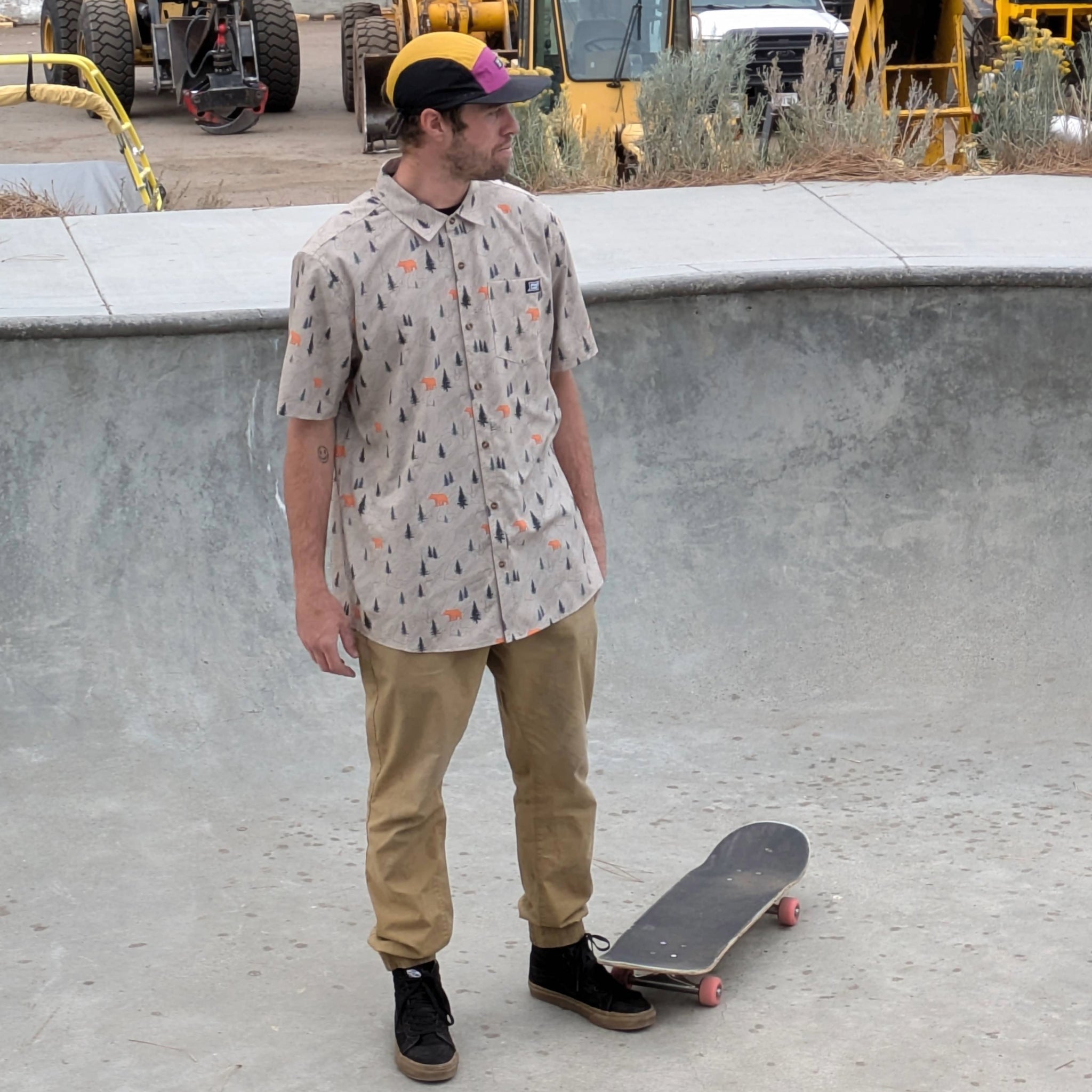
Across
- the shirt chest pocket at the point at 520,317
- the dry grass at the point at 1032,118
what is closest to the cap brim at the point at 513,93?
the shirt chest pocket at the point at 520,317

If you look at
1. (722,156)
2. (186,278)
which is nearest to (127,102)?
(722,156)

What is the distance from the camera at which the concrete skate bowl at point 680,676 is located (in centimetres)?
325

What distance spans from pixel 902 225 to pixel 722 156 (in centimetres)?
166

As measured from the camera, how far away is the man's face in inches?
103

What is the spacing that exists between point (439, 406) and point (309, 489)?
273 mm

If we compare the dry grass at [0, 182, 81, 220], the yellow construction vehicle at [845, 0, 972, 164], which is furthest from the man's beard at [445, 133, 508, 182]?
the yellow construction vehicle at [845, 0, 972, 164]

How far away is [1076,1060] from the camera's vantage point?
2859 mm

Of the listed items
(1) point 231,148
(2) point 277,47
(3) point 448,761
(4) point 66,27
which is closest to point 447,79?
(3) point 448,761

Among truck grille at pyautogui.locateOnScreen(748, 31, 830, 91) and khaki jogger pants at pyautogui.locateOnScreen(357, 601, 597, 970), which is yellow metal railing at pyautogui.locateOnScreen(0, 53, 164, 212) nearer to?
khaki jogger pants at pyautogui.locateOnScreen(357, 601, 597, 970)

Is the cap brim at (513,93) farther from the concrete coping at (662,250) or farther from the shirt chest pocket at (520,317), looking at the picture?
the concrete coping at (662,250)

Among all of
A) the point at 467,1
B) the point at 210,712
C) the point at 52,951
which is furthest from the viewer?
the point at 467,1

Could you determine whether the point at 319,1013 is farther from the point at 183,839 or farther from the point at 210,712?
the point at 210,712

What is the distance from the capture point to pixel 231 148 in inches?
654

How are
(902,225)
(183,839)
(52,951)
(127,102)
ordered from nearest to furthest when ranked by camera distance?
(52,951)
(183,839)
(902,225)
(127,102)
